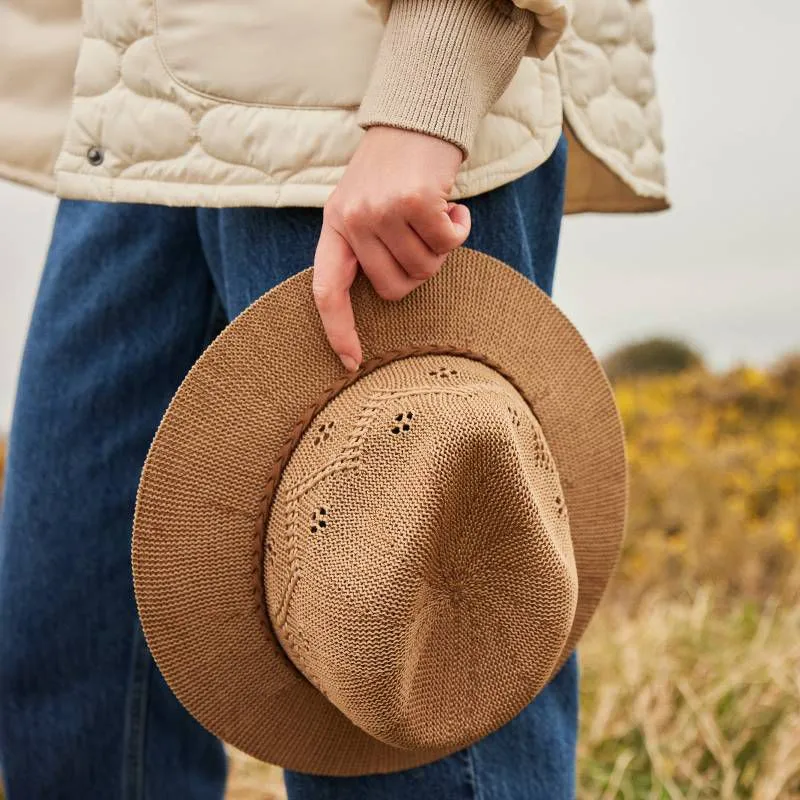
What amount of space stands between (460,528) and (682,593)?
2375mm

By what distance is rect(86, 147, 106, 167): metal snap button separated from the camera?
1.01 m

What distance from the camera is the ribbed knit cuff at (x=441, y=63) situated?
868 mm

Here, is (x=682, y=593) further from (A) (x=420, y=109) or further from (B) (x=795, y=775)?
(A) (x=420, y=109)

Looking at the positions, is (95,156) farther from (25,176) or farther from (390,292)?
(390,292)

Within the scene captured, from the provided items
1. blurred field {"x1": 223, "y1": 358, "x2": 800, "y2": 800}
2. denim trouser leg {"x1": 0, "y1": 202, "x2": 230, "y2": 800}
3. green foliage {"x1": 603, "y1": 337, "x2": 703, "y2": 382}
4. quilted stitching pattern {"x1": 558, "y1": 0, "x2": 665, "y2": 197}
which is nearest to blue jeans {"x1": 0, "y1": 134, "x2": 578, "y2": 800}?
denim trouser leg {"x1": 0, "y1": 202, "x2": 230, "y2": 800}

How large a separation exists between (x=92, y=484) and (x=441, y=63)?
637 millimetres

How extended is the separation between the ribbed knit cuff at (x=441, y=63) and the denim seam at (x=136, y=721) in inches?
28.7

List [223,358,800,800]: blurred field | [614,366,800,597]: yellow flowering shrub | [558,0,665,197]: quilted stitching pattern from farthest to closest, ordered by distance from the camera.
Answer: [614,366,800,597]: yellow flowering shrub, [223,358,800,800]: blurred field, [558,0,665,197]: quilted stitching pattern

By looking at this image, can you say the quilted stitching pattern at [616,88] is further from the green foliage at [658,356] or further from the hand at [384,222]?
the green foliage at [658,356]

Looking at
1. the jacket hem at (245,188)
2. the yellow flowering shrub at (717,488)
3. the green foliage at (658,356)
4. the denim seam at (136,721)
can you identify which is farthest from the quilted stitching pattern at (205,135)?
the green foliage at (658,356)

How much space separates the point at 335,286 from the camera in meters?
0.88

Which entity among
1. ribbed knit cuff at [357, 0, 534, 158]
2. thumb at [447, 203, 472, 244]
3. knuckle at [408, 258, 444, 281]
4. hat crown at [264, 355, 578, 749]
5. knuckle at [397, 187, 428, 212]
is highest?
ribbed knit cuff at [357, 0, 534, 158]

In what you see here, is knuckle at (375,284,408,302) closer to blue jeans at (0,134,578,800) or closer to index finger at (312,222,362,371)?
index finger at (312,222,362,371)

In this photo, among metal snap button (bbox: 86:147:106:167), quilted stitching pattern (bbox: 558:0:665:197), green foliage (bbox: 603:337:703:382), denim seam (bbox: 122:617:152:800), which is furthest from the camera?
green foliage (bbox: 603:337:703:382)
